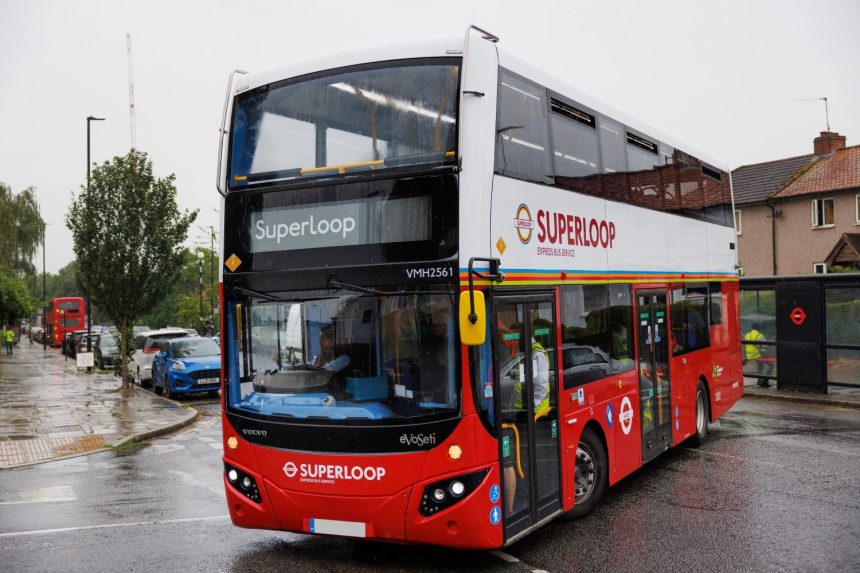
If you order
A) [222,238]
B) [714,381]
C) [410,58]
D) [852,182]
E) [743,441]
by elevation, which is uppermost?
[852,182]

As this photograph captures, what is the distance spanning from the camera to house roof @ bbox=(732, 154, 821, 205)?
42219mm

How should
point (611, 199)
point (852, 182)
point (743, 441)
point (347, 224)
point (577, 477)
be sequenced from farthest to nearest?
point (852, 182)
point (743, 441)
point (611, 199)
point (577, 477)
point (347, 224)

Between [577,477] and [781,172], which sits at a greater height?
[781,172]

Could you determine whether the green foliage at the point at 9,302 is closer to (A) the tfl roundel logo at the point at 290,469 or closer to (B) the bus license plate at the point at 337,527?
(A) the tfl roundel logo at the point at 290,469

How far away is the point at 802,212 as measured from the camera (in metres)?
40.3

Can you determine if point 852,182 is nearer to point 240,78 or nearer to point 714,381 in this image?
point 714,381

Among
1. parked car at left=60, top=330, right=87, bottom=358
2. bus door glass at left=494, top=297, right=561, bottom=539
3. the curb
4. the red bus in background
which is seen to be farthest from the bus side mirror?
the red bus in background

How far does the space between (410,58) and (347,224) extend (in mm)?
1399

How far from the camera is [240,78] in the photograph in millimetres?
7273

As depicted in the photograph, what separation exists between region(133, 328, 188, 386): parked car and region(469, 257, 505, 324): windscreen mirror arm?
2222cm

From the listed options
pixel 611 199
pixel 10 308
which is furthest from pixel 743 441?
pixel 10 308

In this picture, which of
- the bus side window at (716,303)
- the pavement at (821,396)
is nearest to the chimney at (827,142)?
the pavement at (821,396)

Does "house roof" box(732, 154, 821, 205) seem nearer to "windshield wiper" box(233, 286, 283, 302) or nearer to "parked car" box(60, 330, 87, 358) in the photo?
"parked car" box(60, 330, 87, 358)

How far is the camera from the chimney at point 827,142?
43.2m
